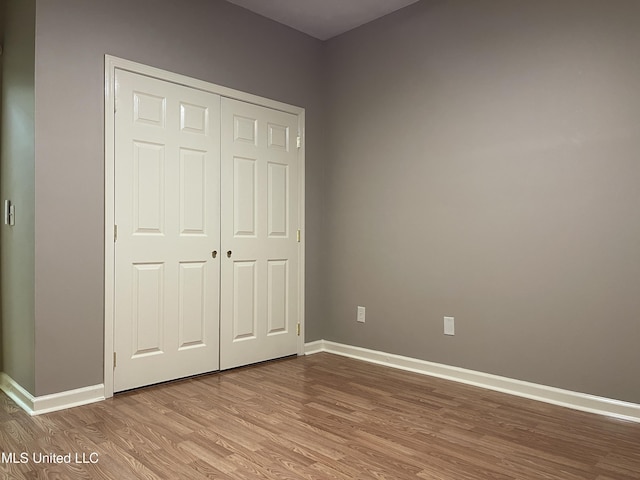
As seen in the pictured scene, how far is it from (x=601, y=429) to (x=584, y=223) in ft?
3.81

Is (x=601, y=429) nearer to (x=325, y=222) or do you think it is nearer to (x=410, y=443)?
(x=410, y=443)

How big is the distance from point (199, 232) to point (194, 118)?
0.82 meters

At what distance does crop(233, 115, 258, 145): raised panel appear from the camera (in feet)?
12.2

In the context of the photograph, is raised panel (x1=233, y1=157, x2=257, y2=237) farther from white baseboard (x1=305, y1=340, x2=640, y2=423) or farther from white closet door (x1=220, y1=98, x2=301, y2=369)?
white baseboard (x1=305, y1=340, x2=640, y2=423)

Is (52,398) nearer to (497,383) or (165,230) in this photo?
(165,230)

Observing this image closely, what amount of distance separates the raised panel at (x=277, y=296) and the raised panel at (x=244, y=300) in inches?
5.7

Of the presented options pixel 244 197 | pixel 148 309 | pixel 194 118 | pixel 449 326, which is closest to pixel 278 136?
pixel 244 197

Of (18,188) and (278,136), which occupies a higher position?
(278,136)

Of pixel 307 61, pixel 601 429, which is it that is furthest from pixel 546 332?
pixel 307 61

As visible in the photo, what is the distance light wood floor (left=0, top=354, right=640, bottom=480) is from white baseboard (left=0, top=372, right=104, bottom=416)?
61 millimetres

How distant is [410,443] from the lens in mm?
2355

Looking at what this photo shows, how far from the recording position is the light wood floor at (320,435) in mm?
2078

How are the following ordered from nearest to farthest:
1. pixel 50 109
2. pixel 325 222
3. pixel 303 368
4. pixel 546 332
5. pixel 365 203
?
pixel 50 109 < pixel 546 332 < pixel 303 368 < pixel 365 203 < pixel 325 222

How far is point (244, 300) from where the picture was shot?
3.79 m
